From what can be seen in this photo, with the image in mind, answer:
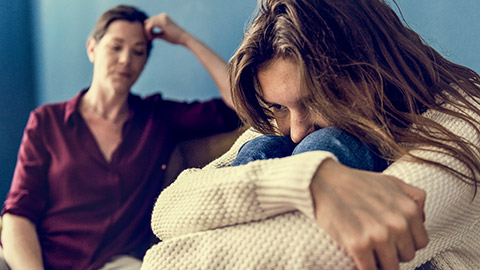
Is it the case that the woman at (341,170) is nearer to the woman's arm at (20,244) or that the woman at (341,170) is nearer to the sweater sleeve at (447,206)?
the sweater sleeve at (447,206)

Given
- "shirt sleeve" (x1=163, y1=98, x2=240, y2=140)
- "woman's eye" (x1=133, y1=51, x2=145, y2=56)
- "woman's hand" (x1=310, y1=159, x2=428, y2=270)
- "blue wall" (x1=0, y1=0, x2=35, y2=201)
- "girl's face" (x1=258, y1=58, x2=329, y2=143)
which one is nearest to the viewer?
"woman's hand" (x1=310, y1=159, x2=428, y2=270)

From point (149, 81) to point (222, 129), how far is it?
0.42m

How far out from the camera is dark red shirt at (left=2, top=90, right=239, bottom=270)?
120cm

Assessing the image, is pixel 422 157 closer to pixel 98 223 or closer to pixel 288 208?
pixel 288 208

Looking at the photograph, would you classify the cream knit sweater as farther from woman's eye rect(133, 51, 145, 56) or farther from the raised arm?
woman's eye rect(133, 51, 145, 56)

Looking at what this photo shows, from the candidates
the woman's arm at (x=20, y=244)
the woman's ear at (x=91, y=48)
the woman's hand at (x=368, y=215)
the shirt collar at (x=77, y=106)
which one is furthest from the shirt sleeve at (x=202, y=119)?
the woman's hand at (x=368, y=215)

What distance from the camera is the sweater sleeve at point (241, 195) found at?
381 mm

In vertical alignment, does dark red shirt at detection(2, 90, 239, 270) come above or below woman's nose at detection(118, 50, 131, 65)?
below

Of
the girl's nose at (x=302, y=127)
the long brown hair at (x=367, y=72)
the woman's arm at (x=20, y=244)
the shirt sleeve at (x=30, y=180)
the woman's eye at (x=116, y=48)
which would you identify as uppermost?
the long brown hair at (x=367, y=72)

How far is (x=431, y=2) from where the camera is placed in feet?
2.81

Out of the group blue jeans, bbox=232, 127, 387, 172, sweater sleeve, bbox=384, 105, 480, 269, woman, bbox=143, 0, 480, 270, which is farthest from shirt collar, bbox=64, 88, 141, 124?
sweater sleeve, bbox=384, 105, 480, 269

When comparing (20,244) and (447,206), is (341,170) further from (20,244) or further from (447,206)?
(20,244)

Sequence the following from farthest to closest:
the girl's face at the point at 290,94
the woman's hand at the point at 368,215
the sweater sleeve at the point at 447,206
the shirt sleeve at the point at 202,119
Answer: the shirt sleeve at the point at 202,119
the girl's face at the point at 290,94
the sweater sleeve at the point at 447,206
the woman's hand at the point at 368,215

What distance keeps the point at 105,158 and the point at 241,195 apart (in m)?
0.98
